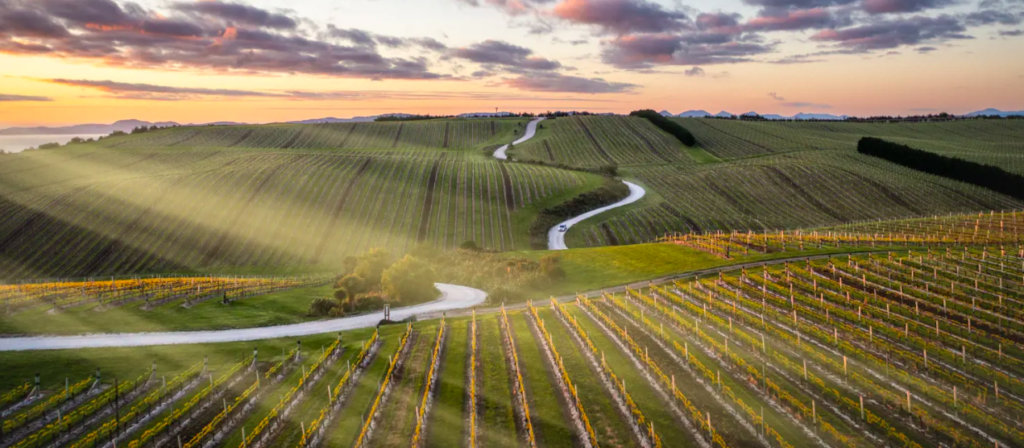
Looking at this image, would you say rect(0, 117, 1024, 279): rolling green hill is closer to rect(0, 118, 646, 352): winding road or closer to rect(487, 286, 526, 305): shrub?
rect(487, 286, 526, 305): shrub

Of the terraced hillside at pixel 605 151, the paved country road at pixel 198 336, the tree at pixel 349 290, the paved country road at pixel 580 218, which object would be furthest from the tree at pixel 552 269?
the terraced hillside at pixel 605 151

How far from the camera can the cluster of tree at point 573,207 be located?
9719 cm

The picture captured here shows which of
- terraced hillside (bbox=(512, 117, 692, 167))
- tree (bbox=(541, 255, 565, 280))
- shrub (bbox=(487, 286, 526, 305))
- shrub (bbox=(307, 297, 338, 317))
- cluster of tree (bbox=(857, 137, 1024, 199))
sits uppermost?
terraced hillside (bbox=(512, 117, 692, 167))

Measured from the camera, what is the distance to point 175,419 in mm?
27281

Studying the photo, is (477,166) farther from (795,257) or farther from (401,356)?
(401,356)

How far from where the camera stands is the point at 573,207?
111062 mm

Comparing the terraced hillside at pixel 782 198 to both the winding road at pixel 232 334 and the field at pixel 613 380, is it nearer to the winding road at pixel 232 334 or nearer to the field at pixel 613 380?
the winding road at pixel 232 334

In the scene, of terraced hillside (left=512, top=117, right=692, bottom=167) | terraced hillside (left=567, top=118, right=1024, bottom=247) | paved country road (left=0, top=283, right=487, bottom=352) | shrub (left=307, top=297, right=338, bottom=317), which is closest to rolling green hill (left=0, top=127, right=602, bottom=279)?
terraced hillside (left=567, top=118, right=1024, bottom=247)

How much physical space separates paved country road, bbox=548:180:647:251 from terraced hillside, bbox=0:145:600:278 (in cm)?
509

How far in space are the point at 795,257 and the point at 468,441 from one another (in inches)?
1583

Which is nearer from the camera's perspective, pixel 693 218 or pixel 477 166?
pixel 693 218

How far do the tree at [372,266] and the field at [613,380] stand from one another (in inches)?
696

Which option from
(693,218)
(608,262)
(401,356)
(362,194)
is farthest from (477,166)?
(401,356)

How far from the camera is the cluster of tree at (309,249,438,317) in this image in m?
52.3
